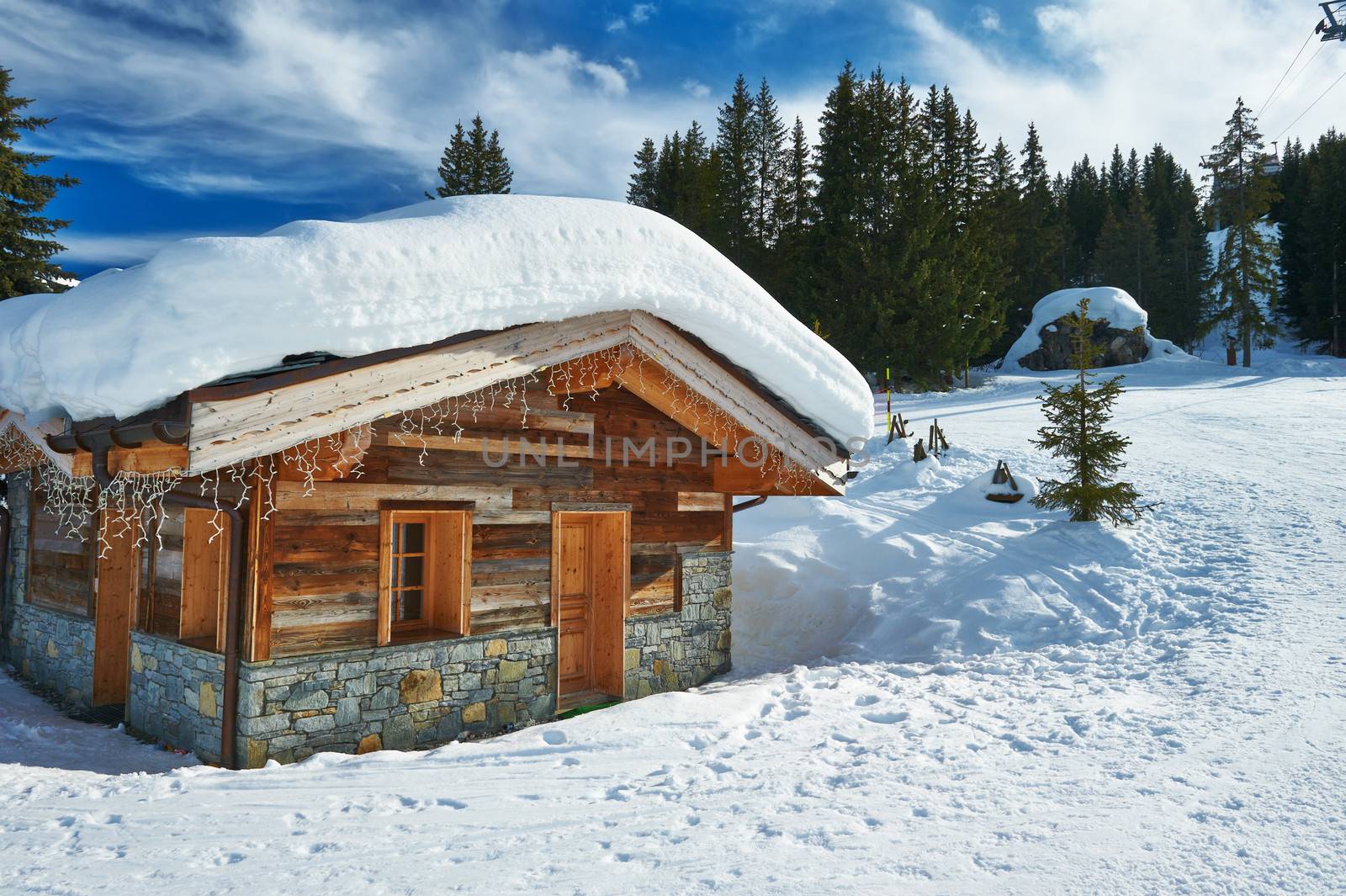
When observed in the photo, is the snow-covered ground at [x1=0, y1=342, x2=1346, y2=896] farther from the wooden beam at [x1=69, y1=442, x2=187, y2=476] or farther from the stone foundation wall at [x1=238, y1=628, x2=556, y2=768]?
the wooden beam at [x1=69, y1=442, x2=187, y2=476]

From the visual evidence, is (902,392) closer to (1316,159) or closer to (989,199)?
(989,199)

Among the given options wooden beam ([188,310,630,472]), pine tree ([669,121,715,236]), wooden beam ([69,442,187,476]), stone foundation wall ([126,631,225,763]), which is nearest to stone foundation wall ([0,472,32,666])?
stone foundation wall ([126,631,225,763])

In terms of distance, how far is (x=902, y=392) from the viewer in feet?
101

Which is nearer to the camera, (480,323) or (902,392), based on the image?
(480,323)

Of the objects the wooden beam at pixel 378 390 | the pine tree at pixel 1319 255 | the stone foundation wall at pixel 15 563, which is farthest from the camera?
the pine tree at pixel 1319 255

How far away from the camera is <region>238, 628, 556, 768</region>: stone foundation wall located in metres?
5.79

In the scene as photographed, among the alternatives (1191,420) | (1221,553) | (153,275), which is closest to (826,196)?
(1191,420)

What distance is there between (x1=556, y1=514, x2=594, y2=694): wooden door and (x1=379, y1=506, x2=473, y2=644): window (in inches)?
64.6

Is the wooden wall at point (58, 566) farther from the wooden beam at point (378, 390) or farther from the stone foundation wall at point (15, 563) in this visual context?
the wooden beam at point (378, 390)

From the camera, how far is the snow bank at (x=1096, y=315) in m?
35.0

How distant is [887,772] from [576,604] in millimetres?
4423

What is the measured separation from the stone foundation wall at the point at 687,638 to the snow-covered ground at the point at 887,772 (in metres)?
0.48

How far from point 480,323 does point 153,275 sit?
6.39 feet

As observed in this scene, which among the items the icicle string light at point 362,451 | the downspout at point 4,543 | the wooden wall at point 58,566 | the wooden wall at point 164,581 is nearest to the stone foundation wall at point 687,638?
the icicle string light at point 362,451
